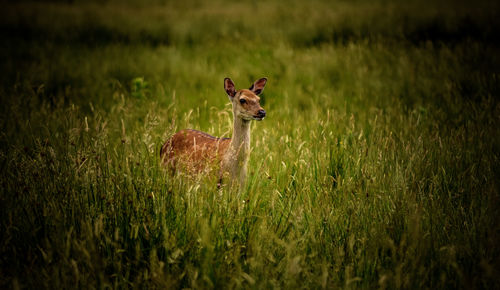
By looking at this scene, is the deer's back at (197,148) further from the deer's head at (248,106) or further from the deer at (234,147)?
the deer's head at (248,106)

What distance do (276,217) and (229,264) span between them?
58 cm

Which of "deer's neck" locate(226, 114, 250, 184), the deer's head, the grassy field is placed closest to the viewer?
the grassy field

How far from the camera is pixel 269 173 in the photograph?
3.60 meters

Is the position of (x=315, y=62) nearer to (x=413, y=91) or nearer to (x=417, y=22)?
(x=413, y=91)

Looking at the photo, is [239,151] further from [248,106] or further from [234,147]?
[248,106]

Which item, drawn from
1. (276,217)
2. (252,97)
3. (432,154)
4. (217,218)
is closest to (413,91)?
(432,154)

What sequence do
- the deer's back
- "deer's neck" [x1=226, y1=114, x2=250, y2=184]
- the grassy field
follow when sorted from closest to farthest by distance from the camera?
the grassy field, "deer's neck" [x1=226, y1=114, x2=250, y2=184], the deer's back

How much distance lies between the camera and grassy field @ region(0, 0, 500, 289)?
2191 millimetres

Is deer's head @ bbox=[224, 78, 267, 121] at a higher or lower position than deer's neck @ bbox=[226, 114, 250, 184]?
higher

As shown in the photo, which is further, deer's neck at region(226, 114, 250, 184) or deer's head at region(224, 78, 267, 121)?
deer's neck at region(226, 114, 250, 184)

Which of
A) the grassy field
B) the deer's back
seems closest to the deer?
the deer's back

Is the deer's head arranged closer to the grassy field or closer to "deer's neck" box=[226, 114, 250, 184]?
"deer's neck" box=[226, 114, 250, 184]

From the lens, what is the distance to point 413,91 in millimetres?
6195

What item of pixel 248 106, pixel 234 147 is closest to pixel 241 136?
pixel 234 147
